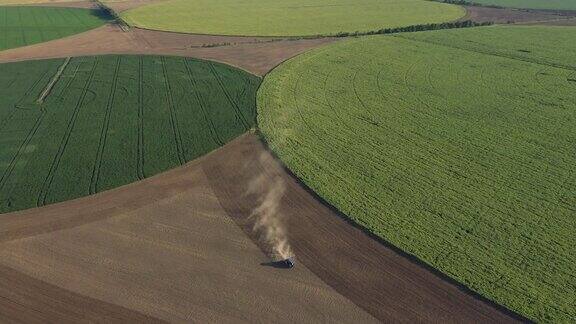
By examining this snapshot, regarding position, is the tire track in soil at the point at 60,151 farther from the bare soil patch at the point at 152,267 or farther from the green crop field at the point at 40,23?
the green crop field at the point at 40,23

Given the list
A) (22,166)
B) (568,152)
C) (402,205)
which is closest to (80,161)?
(22,166)

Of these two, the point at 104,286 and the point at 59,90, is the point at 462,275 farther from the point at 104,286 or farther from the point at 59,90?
the point at 59,90

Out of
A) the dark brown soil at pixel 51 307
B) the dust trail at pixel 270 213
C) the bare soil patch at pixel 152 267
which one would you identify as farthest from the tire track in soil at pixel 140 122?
the dark brown soil at pixel 51 307

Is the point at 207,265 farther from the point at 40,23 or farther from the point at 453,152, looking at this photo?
the point at 40,23

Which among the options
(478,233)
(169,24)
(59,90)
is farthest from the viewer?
(169,24)

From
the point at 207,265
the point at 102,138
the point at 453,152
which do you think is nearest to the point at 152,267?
the point at 207,265

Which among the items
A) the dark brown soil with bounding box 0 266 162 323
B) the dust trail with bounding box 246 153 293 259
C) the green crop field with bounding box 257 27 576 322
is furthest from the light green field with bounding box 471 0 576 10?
the dark brown soil with bounding box 0 266 162 323
